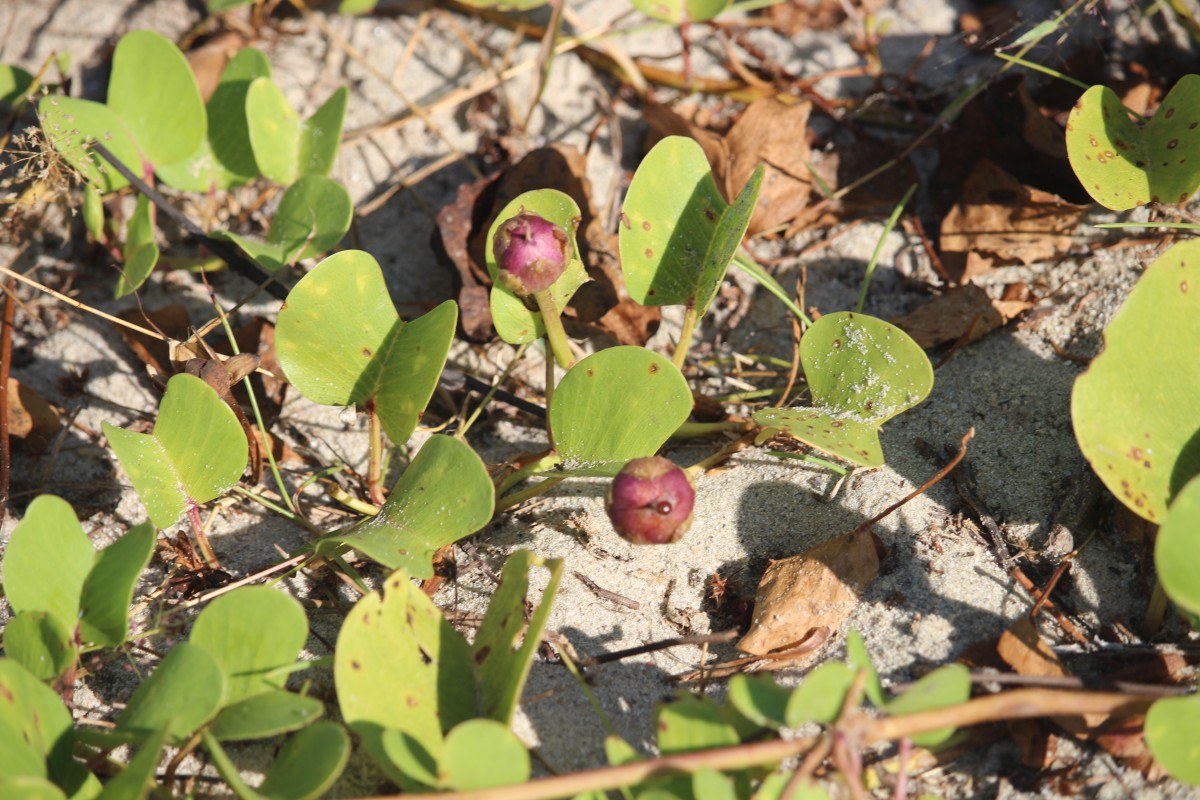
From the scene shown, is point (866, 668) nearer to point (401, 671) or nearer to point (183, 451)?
point (401, 671)

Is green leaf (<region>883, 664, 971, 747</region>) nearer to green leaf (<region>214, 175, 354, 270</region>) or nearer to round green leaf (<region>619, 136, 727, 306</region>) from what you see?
round green leaf (<region>619, 136, 727, 306</region>)

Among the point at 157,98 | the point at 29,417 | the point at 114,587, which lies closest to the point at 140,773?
the point at 114,587

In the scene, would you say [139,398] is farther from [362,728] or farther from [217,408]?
[362,728]

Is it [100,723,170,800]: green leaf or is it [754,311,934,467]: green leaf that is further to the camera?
[754,311,934,467]: green leaf

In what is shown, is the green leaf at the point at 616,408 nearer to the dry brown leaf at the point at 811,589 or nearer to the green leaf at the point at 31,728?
the dry brown leaf at the point at 811,589

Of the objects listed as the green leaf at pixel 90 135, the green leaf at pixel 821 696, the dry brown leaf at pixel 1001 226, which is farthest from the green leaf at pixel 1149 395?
the green leaf at pixel 90 135

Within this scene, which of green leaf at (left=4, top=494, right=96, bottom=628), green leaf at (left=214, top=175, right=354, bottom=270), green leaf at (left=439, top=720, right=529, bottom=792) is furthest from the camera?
green leaf at (left=214, top=175, right=354, bottom=270)

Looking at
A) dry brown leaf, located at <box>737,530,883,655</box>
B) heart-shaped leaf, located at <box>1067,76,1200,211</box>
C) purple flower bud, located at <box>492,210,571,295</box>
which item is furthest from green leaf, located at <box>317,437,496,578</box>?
heart-shaped leaf, located at <box>1067,76,1200,211</box>
